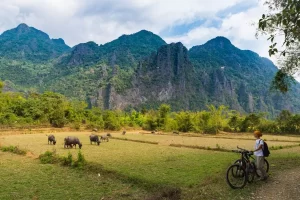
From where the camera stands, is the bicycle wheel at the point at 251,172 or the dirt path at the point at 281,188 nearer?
the dirt path at the point at 281,188

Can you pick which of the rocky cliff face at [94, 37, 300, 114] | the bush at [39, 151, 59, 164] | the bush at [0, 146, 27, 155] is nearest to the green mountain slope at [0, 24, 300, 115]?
the rocky cliff face at [94, 37, 300, 114]

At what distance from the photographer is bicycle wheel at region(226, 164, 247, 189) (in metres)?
9.53

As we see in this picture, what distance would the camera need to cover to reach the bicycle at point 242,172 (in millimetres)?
9492

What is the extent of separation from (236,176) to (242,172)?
10.8 inches

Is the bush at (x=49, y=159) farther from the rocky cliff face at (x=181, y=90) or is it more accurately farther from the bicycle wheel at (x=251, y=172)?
the rocky cliff face at (x=181, y=90)

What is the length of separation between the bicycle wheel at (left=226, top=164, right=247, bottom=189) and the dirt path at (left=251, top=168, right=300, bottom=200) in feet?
2.29

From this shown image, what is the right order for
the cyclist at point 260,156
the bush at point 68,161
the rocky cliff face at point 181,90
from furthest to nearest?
the rocky cliff face at point 181,90, the bush at point 68,161, the cyclist at point 260,156

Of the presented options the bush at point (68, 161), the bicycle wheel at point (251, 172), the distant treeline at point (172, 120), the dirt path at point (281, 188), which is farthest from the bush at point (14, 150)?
the distant treeline at point (172, 120)

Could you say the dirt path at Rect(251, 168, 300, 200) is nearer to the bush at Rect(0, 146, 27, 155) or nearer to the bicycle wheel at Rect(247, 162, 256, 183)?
the bicycle wheel at Rect(247, 162, 256, 183)

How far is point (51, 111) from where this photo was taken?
179 feet

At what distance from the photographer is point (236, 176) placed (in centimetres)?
1001

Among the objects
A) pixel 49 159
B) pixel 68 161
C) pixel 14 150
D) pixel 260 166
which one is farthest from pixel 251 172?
pixel 14 150

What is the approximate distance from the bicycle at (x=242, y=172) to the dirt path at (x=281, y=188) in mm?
565

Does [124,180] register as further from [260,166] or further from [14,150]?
[14,150]
